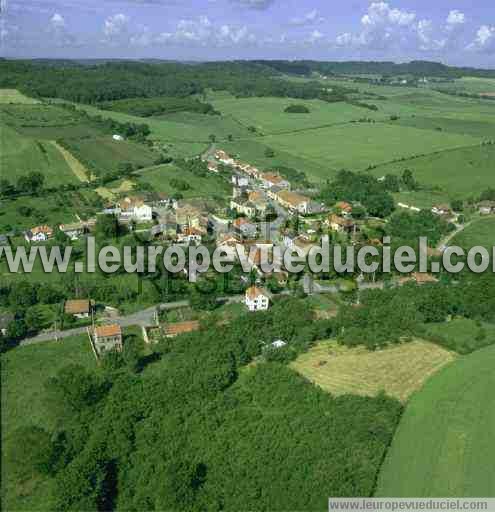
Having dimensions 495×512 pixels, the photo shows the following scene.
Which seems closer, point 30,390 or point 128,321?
point 30,390

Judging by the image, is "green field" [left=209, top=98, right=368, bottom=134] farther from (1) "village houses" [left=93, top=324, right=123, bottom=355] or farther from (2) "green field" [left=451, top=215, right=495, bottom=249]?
(1) "village houses" [left=93, top=324, right=123, bottom=355]

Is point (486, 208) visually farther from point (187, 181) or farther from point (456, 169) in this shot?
point (187, 181)

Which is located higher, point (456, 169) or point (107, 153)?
point (107, 153)

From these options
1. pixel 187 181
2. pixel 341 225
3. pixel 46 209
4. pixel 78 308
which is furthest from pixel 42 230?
pixel 341 225

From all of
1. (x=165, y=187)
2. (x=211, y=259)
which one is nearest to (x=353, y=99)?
(x=165, y=187)

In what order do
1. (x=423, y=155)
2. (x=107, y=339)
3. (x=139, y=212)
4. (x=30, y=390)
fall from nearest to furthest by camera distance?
(x=30, y=390) → (x=107, y=339) → (x=139, y=212) → (x=423, y=155)

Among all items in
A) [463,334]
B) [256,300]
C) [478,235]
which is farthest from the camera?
[478,235]

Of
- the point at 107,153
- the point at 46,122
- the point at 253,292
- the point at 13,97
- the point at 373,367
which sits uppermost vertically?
the point at 13,97
